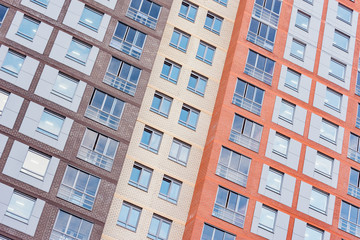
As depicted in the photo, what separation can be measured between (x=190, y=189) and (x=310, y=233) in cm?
878

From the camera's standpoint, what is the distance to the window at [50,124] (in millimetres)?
39219

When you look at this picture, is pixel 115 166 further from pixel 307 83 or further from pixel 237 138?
pixel 307 83

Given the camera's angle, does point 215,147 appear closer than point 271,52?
Yes

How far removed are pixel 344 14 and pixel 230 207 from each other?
2077 cm

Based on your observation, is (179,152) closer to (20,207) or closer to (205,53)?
(205,53)

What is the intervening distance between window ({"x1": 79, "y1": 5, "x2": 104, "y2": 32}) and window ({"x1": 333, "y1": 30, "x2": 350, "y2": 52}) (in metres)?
19.4

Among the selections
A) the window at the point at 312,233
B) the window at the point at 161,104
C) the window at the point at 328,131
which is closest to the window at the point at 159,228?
the window at the point at 161,104

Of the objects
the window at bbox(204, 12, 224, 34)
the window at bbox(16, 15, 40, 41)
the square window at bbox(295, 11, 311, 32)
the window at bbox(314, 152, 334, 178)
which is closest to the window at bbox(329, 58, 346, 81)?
the square window at bbox(295, 11, 311, 32)

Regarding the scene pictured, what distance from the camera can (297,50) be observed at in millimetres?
49406

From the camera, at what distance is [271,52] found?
158 feet

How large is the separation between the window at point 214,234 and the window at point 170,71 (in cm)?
1100

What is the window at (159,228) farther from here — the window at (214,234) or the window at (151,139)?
the window at (151,139)

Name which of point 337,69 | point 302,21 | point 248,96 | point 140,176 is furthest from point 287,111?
point 140,176

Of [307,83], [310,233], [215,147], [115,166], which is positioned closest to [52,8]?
[115,166]
